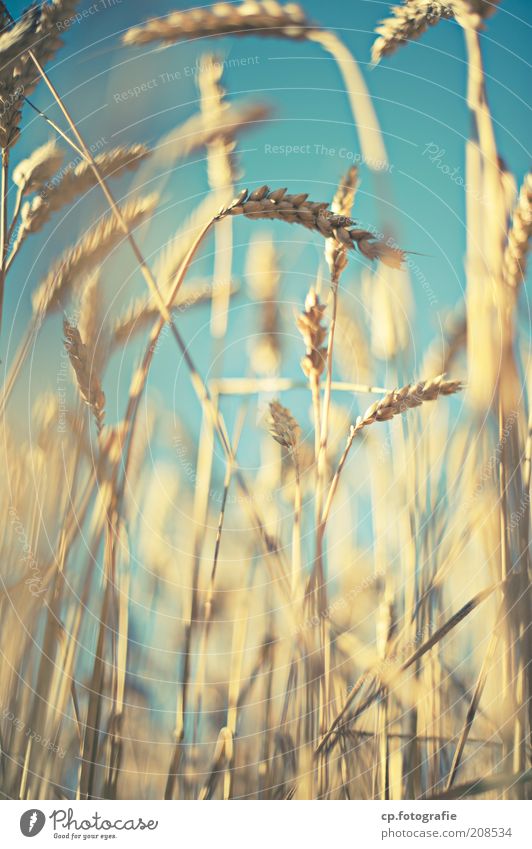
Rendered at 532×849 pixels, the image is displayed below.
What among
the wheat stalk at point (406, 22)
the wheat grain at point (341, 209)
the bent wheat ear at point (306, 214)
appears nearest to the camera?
the bent wheat ear at point (306, 214)

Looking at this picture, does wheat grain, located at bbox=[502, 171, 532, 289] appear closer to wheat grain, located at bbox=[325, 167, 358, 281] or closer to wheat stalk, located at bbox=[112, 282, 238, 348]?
wheat grain, located at bbox=[325, 167, 358, 281]

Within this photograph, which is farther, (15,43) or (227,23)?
(227,23)

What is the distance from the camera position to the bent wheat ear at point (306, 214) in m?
0.89

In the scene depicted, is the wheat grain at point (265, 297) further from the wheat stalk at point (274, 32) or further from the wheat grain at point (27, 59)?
the wheat grain at point (27, 59)

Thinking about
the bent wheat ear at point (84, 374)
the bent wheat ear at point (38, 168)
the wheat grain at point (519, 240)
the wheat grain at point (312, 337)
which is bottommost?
the bent wheat ear at point (84, 374)

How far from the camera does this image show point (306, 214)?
90 centimetres

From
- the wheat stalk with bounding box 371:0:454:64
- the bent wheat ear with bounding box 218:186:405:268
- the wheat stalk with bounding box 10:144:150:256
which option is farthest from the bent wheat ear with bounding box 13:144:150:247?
the wheat stalk with bounding box 371:0:454:64

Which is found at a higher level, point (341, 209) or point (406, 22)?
point (406, 22)

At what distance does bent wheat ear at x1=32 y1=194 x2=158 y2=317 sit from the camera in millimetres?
1047

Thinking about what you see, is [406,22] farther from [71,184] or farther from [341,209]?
[71,184]

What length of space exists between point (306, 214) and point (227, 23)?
1.34 ft

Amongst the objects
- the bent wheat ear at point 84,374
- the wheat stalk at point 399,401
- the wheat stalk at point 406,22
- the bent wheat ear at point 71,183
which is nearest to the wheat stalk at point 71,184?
the bent wheat ear at point 71,183

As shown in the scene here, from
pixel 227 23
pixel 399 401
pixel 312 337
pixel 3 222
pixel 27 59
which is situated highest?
pixel 227 23

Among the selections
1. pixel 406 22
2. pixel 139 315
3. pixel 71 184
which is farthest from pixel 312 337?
pixel 406 22
